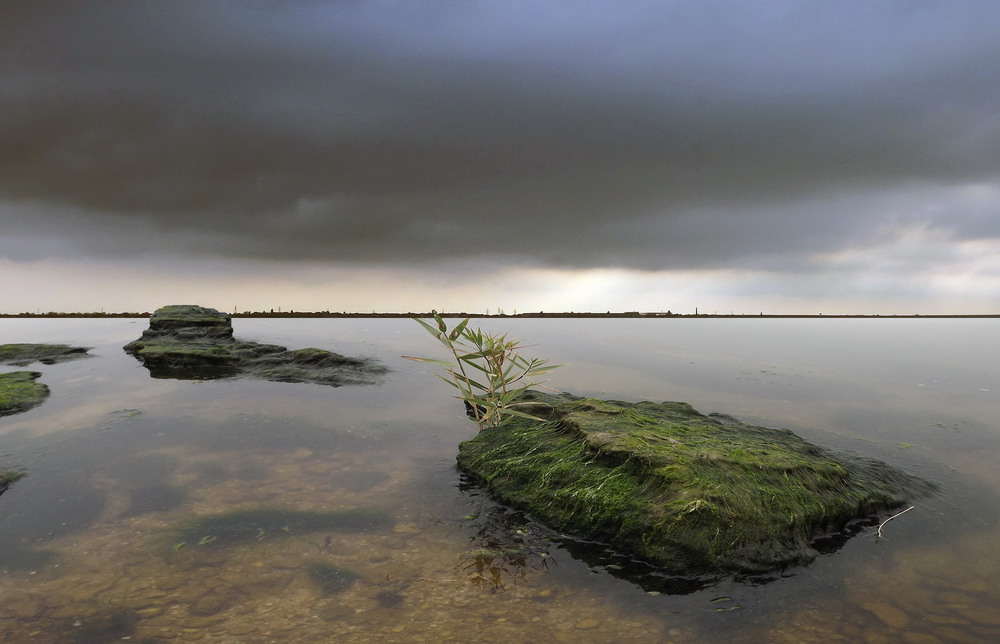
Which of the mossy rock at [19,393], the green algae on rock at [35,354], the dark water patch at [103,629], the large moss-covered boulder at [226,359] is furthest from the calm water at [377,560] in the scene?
the green algae on rock at [35,354]

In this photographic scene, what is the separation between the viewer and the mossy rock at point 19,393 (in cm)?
1518

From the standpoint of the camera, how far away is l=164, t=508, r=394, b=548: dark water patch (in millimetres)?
6562

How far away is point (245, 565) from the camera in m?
5.82

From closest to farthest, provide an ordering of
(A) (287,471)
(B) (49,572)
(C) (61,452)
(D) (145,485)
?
(B) (49,572), (D) (145,485), (A) (287,471), (C) (61,452)

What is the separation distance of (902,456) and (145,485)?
16.8 m

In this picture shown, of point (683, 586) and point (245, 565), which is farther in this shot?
point (245, 565)

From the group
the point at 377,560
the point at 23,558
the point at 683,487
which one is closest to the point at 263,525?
the point at 377,560

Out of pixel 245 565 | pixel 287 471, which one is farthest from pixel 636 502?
pixel 287 471

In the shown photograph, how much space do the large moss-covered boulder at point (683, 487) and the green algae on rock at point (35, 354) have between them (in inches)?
1396

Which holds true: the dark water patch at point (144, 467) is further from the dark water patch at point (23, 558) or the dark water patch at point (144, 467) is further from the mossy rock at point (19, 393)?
the mossy rock at point (19, 393)

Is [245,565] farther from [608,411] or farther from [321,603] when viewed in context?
[608,411]

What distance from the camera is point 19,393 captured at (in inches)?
663

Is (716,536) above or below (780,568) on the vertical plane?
above

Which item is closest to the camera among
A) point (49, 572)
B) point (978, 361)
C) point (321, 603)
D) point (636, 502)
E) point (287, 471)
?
point (321, 603)
